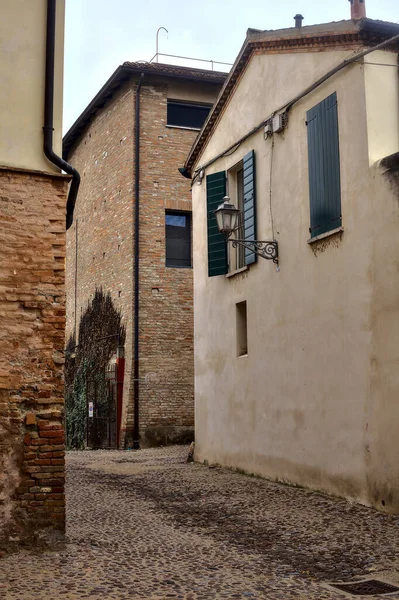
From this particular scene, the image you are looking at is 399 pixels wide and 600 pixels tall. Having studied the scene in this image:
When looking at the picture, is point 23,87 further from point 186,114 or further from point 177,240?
point 186,114

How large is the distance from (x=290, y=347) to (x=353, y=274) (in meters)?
1.96

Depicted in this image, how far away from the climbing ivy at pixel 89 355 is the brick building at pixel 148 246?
0.12 m

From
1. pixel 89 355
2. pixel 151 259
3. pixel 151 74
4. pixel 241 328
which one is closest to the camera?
pixel 241 328

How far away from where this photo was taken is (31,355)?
21.5 ft

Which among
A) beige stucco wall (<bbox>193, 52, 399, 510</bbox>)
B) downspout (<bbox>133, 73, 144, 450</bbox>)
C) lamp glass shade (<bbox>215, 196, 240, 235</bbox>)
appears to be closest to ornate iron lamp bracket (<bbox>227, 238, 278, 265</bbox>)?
beige stucco wall (<bbox>193, 52, 399, 510</bbox>)

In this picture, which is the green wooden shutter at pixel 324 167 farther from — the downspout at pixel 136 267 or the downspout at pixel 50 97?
the downspout at pixel 136 267

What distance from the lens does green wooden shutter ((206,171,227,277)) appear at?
13.1 meters

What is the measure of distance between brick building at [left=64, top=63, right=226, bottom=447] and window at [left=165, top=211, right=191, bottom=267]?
1.0 inches

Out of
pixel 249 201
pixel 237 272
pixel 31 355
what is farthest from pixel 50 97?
pixel 237 272

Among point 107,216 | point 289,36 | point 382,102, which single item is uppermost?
point 289,36

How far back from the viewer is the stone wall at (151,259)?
18188mm

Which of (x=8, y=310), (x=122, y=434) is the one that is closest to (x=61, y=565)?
(x=8, y=310)

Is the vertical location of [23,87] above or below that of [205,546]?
above

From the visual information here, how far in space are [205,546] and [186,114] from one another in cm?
1496
